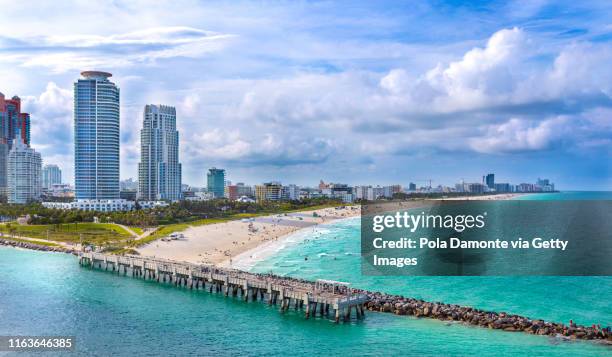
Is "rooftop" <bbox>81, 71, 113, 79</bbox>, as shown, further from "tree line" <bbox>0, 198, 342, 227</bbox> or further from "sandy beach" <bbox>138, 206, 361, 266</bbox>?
"sandy beach" <bbox>138, 206, 361, 266</bbox>

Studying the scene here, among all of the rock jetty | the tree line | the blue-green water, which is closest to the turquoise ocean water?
the blue-green water

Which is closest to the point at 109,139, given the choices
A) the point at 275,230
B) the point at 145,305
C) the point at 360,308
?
the point at 275,230

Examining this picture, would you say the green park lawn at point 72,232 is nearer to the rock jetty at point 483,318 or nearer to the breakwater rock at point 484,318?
the rock jetty at point 483,318

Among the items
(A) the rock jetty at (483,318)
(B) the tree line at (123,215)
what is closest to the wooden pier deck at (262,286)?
(A) the rock jetty at (483,318)

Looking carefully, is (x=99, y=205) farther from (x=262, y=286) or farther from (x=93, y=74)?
(x=262, y=286)

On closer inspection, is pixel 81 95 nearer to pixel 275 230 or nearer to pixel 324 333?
pixel 275 230
